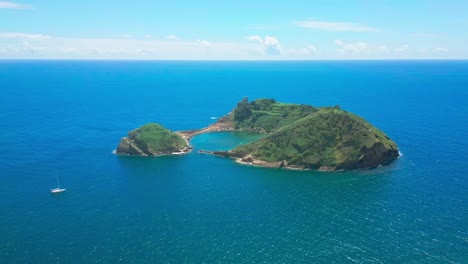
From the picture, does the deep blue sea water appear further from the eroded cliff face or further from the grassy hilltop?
the grassy hilltop

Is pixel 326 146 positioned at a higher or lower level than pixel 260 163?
higher

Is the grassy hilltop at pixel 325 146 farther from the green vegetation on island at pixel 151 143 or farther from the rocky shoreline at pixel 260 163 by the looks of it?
the green vegetation on island at pixel 151 143

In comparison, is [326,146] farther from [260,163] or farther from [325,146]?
[260,163]

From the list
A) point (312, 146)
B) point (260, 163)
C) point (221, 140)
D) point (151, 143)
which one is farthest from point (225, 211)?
point (221, 140)

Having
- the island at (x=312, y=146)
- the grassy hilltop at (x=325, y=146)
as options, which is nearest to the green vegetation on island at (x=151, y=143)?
the island at (x=312, y=146)

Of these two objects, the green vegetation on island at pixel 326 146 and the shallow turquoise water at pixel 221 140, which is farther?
the shallow turquoise water at pixel 221 140

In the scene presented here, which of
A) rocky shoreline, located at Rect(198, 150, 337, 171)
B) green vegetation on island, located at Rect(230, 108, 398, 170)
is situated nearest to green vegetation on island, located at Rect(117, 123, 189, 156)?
rocky shoreline, located at Rect(198, 150, 337, 171)

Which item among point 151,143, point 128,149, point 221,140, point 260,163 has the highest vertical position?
point 151,143

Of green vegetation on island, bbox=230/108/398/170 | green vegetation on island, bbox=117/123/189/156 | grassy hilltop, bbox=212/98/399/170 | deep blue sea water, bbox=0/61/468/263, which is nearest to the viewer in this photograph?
deep blue sea water, bbox=0/61/468/263

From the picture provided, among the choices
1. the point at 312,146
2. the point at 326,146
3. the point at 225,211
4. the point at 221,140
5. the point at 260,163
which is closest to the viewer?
the point at 225,211
